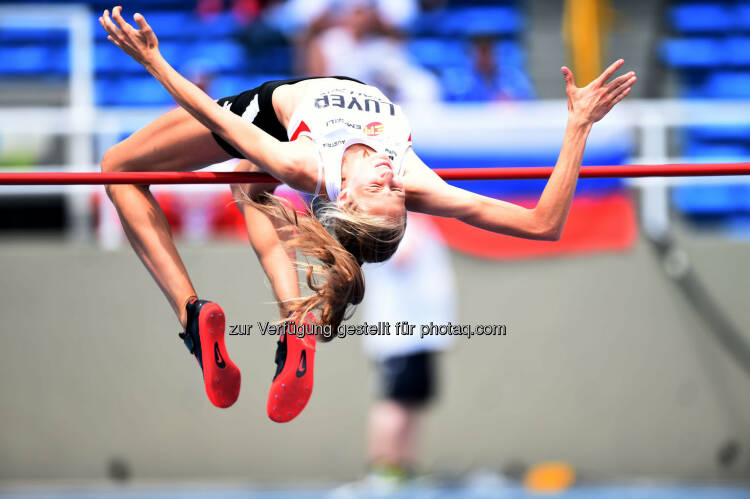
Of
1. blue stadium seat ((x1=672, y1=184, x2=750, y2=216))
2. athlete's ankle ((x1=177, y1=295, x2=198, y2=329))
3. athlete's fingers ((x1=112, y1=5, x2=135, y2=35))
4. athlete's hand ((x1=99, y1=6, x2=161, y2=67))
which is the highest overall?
blue stadium seat ((x1=672, y1=184, x2=750, y2=216))

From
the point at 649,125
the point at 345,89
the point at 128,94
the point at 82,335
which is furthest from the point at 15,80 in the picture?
the point at 345,89

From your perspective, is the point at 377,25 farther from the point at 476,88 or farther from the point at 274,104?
the point at 274,104

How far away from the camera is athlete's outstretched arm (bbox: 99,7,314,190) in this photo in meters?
3.26

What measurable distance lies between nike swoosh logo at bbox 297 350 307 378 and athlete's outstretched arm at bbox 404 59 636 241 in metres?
0.65

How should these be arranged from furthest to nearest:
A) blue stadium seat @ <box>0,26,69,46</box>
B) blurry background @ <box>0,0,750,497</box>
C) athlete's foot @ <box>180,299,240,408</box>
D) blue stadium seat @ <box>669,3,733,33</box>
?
blue stadium seat @ <box>0,26,69,46</box>
blue stadium seat @ <box>669,3,733,33</box>
blurry background @ <box>0,0,750,497</box>
athlete's foot @ <box>180,299,240,408</box>

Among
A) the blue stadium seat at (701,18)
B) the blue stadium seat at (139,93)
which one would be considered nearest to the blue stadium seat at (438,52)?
the blue stadium seat at (701,18)

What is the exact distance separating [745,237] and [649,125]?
1.01 metres

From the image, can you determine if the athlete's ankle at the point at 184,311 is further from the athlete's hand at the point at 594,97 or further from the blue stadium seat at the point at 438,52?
the blue stadium seat at the point at 438,52

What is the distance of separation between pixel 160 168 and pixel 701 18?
663 cm

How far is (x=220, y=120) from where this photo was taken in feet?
10.8

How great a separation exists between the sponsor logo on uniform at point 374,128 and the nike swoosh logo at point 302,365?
816mm

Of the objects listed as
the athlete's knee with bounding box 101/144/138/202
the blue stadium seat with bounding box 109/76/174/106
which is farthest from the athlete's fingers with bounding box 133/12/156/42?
the blue stadium seat with bounding box 109/76/174/106

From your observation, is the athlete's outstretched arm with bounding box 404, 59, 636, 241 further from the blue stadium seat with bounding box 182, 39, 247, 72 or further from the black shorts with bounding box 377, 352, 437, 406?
the blue stadium seat with bounding box 182, 39, 247, 72

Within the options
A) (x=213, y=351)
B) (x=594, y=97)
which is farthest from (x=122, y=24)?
(x=594, y=97)
